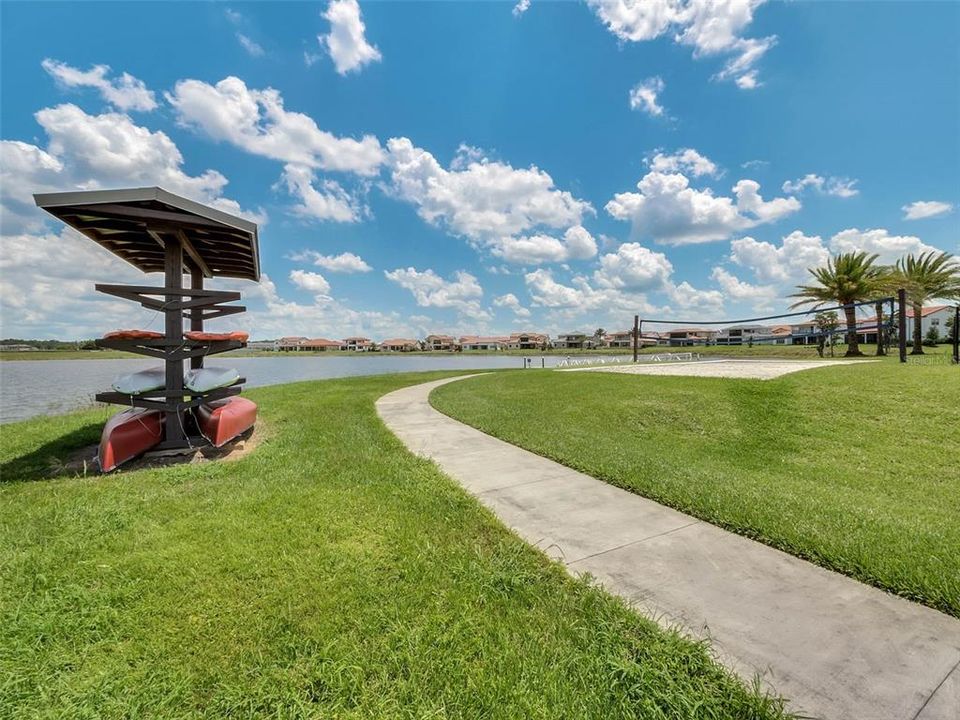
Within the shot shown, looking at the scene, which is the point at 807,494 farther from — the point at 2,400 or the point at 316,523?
the point at 2,400

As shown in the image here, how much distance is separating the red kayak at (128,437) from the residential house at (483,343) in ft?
388

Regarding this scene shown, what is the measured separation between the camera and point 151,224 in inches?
243

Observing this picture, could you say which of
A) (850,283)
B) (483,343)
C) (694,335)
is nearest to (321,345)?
(483,343)

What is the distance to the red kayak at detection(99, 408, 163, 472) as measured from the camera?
5.57m

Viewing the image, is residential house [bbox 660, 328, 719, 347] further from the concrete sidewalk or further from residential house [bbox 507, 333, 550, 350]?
the concrete sidewalk

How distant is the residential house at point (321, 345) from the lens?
116 meters

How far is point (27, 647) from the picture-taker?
7.15 ft

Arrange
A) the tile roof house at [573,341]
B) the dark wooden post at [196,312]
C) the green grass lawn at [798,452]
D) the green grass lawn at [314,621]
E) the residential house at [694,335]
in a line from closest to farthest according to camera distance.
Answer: the green grass lawn at [314,621] < the green grass lawn at [798,452] < the dark wooden post at [196,312] < the residential house at [694,335] < the tile roof house at [573,341]

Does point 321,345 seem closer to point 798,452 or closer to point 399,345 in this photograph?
point 399,345

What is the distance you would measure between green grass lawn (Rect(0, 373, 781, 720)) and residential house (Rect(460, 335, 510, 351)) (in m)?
121

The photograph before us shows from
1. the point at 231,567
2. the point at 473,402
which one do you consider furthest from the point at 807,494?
the point at 473,402

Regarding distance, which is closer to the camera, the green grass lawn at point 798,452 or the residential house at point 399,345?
the green grass lawn at point 798,452

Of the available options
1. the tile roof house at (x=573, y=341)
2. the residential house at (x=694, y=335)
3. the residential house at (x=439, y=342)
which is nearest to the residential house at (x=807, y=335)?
the residential house at (x=694, y=335)

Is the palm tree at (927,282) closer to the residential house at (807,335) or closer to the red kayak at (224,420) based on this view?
the residential house at (807,335)
